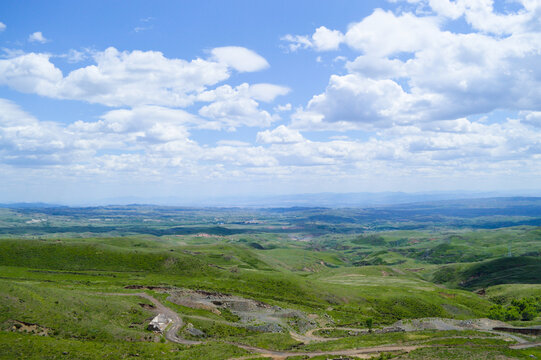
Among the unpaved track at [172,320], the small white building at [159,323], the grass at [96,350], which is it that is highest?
the grass at [96,350]

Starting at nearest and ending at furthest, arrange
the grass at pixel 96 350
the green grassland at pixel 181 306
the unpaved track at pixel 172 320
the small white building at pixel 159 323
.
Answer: the grass at pixel 96 350 < the green grassland at pixel 181 306 < the unpaved track at pixel 172 320 < the small white building at pixel 159 323

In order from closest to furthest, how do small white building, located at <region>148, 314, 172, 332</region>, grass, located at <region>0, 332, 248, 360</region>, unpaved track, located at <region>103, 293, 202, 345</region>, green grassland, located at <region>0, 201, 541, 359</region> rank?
grass, located at <region>0, 332, 248, 360</region>
green grassland, located at <region>0, 201, 541, 359</region>
unpaved track, located at <region>103, 293, 202, 345</region>
small white building, located at <region>148, 314, 172, 332</region>

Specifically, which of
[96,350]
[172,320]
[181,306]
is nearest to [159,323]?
[172,320]

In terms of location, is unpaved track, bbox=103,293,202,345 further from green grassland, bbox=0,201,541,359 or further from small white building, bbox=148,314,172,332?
green grassland, bbox=0,201,541,359

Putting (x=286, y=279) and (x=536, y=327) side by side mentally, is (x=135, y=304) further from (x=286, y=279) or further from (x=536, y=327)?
(x=536, y=327)

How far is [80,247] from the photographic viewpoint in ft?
465

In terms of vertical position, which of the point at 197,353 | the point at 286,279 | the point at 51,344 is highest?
the point at 51,344

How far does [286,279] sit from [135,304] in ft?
213

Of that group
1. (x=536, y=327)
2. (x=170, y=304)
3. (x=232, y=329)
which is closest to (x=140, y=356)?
(x=232, y=329)

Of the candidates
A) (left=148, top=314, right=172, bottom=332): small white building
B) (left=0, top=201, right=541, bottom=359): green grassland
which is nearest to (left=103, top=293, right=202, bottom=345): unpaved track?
(left=148, top=314, right=172, bottom=332): small white building

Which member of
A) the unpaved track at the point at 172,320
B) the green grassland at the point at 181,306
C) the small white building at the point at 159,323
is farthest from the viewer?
the small white building at the point at 159,323

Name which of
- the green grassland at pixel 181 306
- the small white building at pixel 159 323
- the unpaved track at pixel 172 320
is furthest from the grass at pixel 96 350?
the small white building at pixel 159 323

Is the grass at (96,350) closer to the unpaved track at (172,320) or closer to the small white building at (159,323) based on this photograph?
the unpaved track at (172,320)

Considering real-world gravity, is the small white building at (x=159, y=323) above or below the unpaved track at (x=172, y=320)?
above
